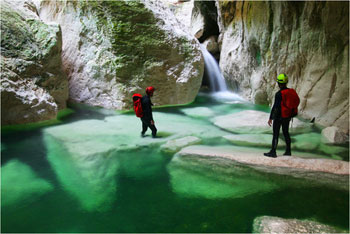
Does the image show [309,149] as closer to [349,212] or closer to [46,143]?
[349,212]

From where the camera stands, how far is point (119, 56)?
8797 millimetres

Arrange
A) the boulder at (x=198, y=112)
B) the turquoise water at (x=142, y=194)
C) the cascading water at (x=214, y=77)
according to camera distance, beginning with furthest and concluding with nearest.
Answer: the cascading water at (x=214, y=77), the boulder at (x=198, y=112), the turquoise water at (x=142, y=194)

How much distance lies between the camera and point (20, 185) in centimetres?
370

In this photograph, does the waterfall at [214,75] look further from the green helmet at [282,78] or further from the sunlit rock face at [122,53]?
the green helmet at [282,78]

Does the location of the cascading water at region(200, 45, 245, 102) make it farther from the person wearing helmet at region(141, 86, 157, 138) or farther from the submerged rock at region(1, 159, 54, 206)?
the submerged rock at region(1, 159, 54, 206)

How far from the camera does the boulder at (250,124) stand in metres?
6.39

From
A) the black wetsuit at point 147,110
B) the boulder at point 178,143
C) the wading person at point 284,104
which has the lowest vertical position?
A: the boulder at point 178,143

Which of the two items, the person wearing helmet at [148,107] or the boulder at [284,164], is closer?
the boulder at [284,164]

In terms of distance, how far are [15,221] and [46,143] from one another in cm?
273

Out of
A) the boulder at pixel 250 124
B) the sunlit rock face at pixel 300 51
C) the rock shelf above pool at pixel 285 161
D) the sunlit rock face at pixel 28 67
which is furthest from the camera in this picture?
the boulder at pixel 250 124

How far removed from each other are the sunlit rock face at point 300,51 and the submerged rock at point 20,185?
663 cm

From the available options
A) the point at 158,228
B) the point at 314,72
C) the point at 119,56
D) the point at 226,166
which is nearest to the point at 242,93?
the point at 314,72

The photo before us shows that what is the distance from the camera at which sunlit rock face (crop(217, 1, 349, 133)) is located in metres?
6.04

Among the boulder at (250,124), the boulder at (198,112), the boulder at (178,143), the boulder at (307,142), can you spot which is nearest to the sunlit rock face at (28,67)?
the boulder at (178,143)
